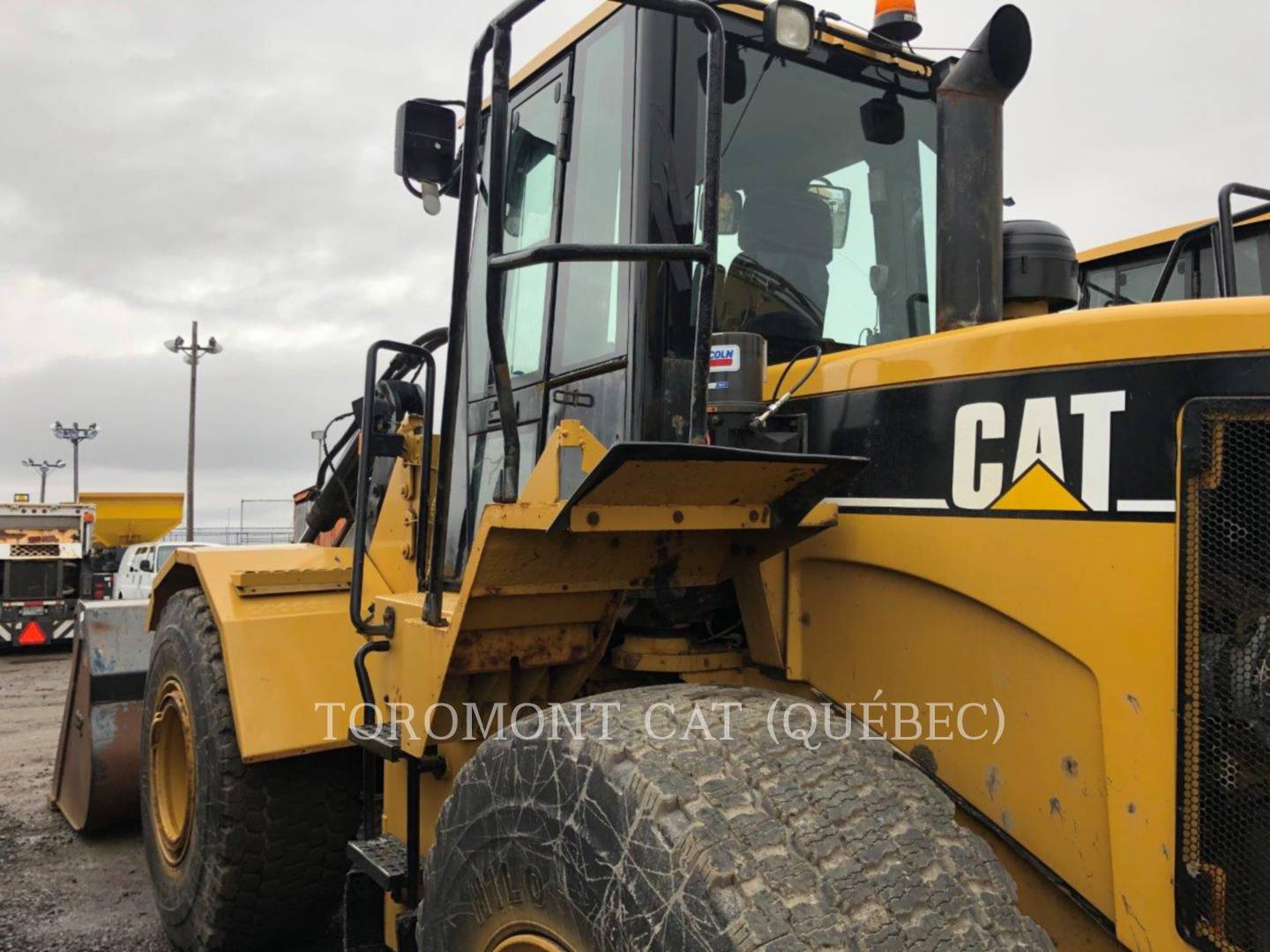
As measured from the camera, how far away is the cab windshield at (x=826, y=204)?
8.70 feet

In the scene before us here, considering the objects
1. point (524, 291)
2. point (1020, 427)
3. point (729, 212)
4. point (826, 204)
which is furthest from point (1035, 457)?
point (524, 291)

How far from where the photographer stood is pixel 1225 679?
1645 millimetres

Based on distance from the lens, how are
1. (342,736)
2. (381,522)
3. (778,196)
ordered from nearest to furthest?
1. (778,196)
2. (342,736)
3. (381,522)

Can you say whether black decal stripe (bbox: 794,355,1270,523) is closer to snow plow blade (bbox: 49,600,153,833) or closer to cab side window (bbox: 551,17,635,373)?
cab side window (bbox: 551,17,635,373)

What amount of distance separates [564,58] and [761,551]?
1442mm

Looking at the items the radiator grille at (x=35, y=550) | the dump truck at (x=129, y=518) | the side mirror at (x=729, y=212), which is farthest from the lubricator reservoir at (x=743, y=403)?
the dump truck at (x=129, y=518)

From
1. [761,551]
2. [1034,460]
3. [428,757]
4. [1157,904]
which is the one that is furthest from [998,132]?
[428,757]

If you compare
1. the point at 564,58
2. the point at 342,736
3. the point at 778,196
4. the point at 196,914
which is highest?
the point at 564,58

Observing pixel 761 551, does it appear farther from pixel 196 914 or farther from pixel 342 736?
pixel 196 914

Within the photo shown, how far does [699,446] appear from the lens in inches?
74.7

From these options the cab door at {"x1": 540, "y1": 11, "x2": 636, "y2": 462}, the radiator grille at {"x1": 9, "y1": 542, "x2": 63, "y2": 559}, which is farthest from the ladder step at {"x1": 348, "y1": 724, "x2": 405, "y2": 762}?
the radiator grille at {"x1": 9, "y1": 542, "x2": 63, "y2": 559}

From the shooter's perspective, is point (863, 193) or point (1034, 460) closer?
point (1034, 460)

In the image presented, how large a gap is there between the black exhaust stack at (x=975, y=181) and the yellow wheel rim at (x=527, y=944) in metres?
1.45

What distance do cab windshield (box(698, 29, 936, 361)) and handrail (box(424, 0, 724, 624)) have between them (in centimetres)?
Result: 47
